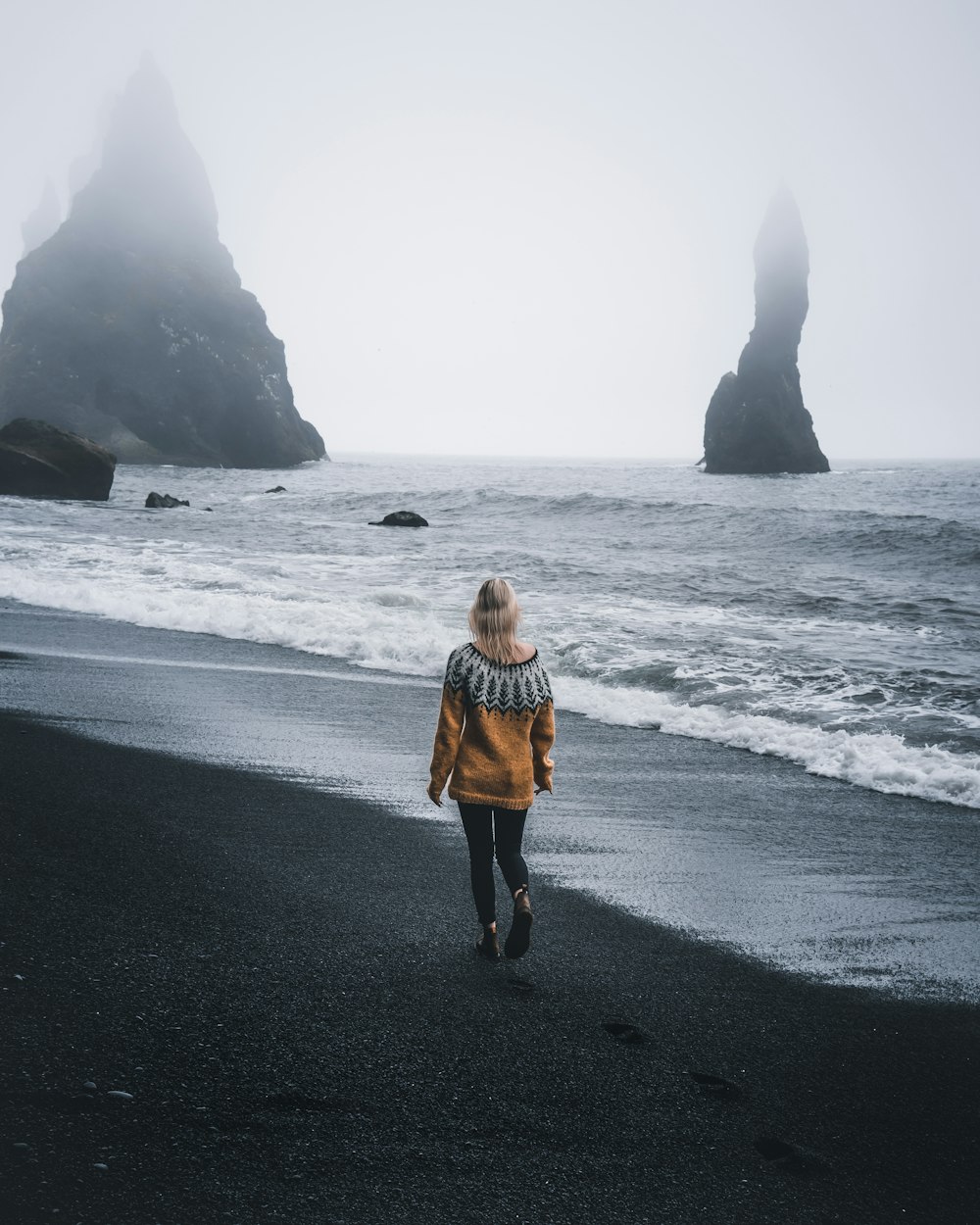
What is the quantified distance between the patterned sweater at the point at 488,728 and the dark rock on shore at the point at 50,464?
3529 cm

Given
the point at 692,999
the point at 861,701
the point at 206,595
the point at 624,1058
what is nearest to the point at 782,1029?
the point at 692,999

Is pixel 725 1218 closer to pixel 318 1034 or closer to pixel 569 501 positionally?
pixel 318 1034

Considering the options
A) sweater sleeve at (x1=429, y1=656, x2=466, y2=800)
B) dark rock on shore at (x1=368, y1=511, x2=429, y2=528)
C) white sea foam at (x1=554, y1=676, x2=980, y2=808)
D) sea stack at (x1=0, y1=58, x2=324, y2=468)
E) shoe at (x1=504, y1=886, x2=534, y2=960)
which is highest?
sea stack at (x1=0, y1=58, x2=324, y2=468)

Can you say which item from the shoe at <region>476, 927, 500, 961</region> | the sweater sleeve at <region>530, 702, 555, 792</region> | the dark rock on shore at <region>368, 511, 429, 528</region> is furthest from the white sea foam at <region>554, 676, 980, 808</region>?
the dark rock on shore at <region>368, 511, 429, 528</region>

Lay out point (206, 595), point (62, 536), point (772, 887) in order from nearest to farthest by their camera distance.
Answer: point (772, 887)
point (206, 595)
point (62, 536)

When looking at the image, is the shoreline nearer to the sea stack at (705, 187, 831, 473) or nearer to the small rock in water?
the small rock in water

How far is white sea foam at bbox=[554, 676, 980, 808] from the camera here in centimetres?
673

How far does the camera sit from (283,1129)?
256 cm

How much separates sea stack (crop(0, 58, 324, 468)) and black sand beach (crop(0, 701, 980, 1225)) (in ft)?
256

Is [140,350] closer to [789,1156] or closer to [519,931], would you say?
[519,931]

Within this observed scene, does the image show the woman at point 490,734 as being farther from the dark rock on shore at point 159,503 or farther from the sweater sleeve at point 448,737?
the dark rock on shore at point 159,503

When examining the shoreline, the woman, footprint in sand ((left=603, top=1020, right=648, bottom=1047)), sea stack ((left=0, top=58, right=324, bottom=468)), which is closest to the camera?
footprint in sand ((left=603, top=1020, right=648, bottom=1047))

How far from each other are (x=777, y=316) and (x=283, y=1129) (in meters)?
89.3

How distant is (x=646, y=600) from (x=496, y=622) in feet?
42.1
